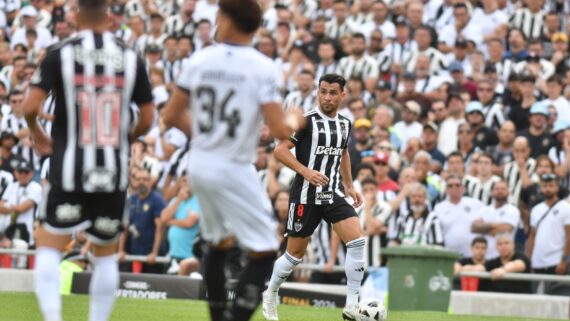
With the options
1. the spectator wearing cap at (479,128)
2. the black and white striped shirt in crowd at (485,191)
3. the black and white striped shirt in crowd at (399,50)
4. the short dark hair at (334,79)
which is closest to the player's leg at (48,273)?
the short dark hair at (334,79)

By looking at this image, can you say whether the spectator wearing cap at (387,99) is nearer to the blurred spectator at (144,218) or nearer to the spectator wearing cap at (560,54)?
the spectator wearing cap at (560,54)

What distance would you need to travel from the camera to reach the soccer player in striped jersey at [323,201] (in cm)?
1295

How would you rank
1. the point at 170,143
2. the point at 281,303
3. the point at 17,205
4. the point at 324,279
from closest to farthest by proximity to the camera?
the point at 281,303, the point at 324,279, the point at 17,205, the point at 170,143

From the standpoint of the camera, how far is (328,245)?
18734 mm

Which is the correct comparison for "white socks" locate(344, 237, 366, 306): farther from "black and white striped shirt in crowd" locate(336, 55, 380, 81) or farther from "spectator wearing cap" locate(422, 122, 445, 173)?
"black and white striped shirt in crowd" locate(336, 55, 380, 81)

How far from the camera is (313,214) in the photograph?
13039mm

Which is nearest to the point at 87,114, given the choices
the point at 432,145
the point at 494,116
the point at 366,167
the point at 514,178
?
the point at 366,167

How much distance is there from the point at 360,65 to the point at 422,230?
16.7 feet

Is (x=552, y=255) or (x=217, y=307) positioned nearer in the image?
(x=217, y=307)

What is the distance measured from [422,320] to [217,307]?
5375mm

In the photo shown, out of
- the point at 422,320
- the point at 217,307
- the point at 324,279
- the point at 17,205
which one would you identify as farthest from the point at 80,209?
the point at 17,205

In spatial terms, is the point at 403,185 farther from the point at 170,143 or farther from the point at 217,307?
the point at 217,307

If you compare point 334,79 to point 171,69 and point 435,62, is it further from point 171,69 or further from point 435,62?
point 171,69

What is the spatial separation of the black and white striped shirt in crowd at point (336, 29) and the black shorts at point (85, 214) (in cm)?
1565
